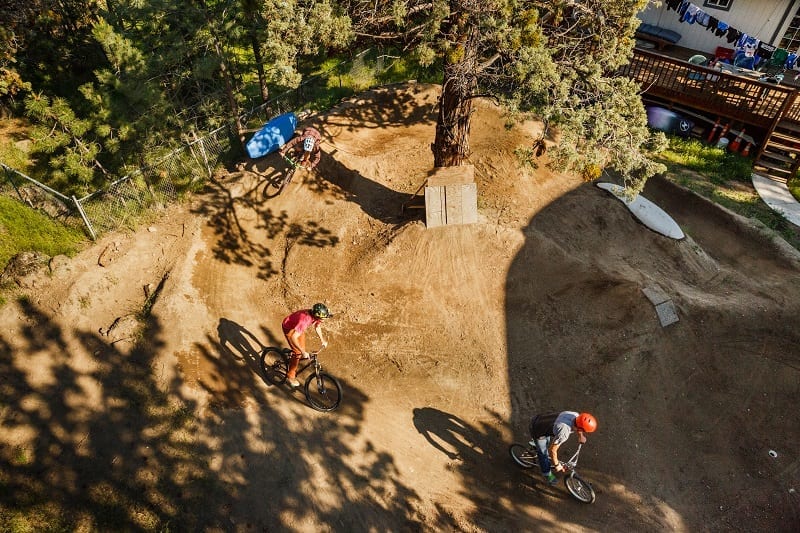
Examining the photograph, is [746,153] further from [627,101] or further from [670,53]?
[627,101]

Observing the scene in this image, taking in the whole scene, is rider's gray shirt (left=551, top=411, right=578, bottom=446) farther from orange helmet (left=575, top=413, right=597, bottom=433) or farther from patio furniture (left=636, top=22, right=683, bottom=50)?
patio furniture (left=636, top=22, right=683, bottom=50)

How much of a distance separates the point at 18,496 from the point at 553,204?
47.7 feet

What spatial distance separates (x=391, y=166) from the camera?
15328 mm

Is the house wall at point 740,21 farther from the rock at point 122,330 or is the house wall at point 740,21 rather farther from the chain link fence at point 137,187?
the rock at point 122,330

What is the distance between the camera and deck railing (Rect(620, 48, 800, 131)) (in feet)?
56.9

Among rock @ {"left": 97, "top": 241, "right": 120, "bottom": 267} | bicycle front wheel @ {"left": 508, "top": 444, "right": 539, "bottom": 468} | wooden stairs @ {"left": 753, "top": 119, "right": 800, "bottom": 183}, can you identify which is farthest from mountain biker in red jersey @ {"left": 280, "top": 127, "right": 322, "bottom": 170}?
wooden stairs @ {"left": 753, "top": 119, "right": 800, "bottom": 183}

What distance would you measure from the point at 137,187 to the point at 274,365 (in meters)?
7.12

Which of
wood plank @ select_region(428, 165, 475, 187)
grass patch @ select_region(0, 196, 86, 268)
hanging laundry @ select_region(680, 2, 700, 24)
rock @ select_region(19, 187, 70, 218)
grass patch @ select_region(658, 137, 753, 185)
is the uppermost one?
hanging laundry @ select_region(680, 2, 700, 24)

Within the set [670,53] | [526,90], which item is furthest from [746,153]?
[526,90]

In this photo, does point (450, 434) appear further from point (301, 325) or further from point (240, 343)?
point (240, 343)

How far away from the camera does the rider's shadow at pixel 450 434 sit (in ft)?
30.8

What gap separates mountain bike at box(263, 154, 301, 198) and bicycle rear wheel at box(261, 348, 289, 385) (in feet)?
19.5

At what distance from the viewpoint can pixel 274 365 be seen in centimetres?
984

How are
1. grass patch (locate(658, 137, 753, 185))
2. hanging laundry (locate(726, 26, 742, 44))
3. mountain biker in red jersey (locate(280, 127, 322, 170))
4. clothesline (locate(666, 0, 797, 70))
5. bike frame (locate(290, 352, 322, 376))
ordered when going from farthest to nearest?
hanging laundry (locate(726, 26, 742, 44)) < clothesline (locate(666, 0, 797, 70)) < grass patch (locate(658, 137, 753, 185)) < mountain biker in red jersey (locate(280, 127, 322, 170)) < bike frame (locate(290, 352, 322, 376))
